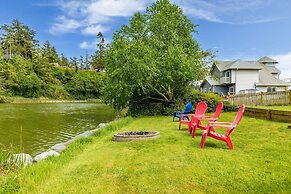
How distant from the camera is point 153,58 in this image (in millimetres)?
15852

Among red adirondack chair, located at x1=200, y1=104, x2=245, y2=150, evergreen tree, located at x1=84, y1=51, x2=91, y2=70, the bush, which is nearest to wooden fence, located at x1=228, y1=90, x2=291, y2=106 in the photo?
the bush

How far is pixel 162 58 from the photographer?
16.1m

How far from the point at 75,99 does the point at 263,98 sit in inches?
2023

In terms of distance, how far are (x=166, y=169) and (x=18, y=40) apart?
70.0 metres

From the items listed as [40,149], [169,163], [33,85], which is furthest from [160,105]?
[33,85]

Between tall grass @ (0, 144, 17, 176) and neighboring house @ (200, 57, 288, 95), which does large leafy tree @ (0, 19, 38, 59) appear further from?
tall grass @ (0, 144, 17, 176)

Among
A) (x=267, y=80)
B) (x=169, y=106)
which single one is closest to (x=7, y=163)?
(x=169, y=106)

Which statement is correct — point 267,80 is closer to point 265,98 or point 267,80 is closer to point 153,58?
point 265,98

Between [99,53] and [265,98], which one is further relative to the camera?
[99,53]

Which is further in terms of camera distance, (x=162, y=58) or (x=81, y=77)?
(x=81, y=77)

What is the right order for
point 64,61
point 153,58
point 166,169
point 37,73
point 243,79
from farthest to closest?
point 64,61 → point 37,73 → point 243,79 → point 153,58 → point 166,169

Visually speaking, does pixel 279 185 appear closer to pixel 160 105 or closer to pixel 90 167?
pixel 90 167

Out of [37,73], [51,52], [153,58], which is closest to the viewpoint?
[153,58]

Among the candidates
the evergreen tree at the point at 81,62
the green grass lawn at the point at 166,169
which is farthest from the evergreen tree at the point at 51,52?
the green grass lawn at the point at 166,169
